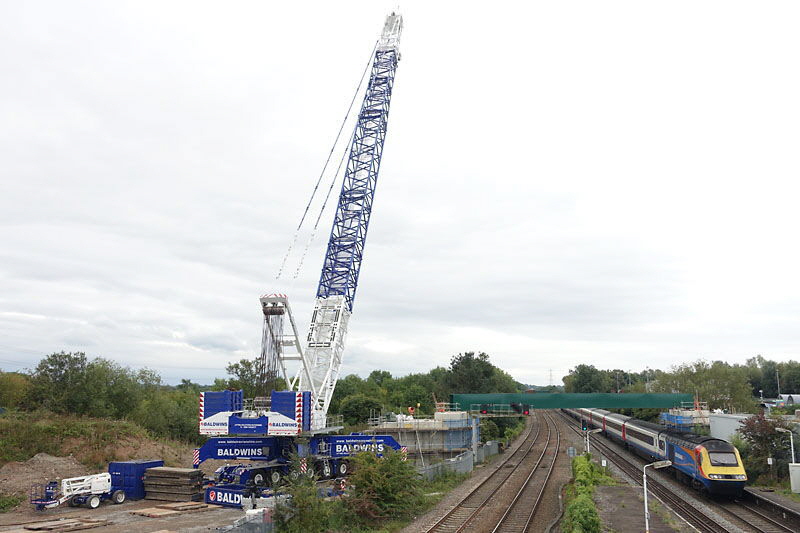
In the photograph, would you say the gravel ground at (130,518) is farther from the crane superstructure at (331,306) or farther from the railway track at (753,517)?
the railway track at (753,517)

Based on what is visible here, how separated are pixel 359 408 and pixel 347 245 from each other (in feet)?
115

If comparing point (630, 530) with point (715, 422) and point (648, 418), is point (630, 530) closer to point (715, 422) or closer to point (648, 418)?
point (715, 422)

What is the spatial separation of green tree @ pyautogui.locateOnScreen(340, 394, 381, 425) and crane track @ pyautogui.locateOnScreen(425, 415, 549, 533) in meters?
24.5

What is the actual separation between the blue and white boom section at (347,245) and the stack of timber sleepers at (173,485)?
7735mm

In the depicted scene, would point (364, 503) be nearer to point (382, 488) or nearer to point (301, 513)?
point (382, 488)

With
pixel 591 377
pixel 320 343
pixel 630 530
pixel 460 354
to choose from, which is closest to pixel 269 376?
pixel 320 343

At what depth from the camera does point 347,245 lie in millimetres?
41594

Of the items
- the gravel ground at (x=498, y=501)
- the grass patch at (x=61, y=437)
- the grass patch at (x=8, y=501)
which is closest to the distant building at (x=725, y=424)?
the gravel ground at (x=498, y=501)

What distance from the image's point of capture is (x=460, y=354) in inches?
3201

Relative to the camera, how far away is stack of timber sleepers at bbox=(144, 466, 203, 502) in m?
27.8

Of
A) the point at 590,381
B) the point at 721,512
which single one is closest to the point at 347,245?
the point at 721,512

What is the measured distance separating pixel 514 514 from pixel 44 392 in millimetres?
36241

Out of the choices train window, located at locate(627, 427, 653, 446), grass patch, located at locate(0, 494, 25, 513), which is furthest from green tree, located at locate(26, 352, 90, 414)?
train window, located at locate(627, 427, 653, 446)

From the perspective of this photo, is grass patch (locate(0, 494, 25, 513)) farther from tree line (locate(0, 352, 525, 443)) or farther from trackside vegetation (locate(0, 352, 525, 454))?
tree line (locate(0, 352, 525, 443))
